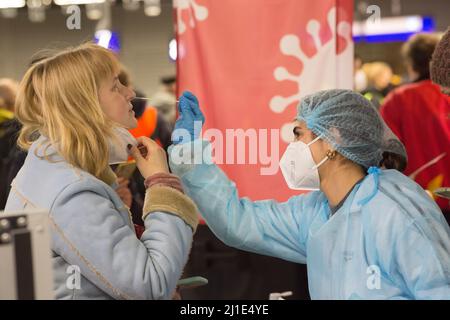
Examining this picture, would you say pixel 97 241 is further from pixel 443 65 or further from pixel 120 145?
pixel 443 65

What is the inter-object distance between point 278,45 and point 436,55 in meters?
0.65

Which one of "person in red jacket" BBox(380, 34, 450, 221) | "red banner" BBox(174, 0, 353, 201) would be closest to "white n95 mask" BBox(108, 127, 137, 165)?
"red banner" BBox(174, 0, 353, 201)

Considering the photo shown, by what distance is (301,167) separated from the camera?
202cm

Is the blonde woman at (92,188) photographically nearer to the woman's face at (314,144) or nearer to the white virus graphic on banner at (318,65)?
the woman's face at (314,144)

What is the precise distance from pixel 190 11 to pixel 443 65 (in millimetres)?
987

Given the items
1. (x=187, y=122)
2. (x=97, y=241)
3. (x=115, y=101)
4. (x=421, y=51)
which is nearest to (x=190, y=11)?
(x=187, y=122)

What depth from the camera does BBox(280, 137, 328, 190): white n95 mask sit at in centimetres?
201

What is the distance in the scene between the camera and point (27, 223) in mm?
1306

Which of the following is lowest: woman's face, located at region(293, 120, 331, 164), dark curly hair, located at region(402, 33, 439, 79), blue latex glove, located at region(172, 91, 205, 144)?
woman's face, located at region(293, 120, 331, 164)

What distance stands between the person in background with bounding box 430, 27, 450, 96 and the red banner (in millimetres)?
567

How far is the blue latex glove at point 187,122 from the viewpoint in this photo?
2160 millimetres

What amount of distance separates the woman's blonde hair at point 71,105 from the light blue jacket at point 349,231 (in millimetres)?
397

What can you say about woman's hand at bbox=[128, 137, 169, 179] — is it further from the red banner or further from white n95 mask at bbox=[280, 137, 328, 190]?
the red banner
